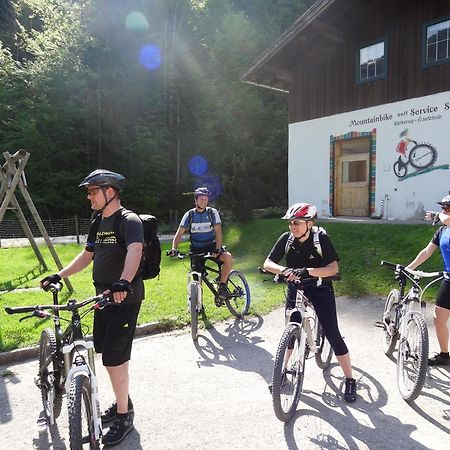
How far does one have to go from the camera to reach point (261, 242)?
13.3 meters

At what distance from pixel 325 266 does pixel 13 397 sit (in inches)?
129

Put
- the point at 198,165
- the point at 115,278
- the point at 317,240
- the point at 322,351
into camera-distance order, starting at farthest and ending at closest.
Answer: the point at 198,165 → the point at 322,351 → the point at 317,240 → the point at 115,278

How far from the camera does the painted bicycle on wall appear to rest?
1178cm

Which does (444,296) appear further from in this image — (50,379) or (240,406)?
(50,379)

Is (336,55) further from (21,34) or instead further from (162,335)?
(21,34)

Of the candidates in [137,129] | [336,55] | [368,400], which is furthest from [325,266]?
[137,129]

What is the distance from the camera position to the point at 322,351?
14.7 ft

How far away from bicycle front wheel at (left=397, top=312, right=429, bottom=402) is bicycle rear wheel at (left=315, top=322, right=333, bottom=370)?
2.49ft

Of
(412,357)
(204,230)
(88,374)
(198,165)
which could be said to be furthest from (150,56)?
(88,374)

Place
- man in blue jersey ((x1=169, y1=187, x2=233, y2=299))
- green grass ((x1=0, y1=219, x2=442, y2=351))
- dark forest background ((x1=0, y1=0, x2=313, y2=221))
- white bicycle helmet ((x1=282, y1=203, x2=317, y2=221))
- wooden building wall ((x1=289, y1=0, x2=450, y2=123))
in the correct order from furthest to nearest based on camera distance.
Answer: dark forest background ((x1=0, y1=0, x2=313, y2=221)), wooden building wall ((x1=289, y1=0, x2=450, y2=123)), green grass ((x1=0, y1=219, x2=442, y2=351)), man in blue jersey ((x1=169, y1=187, x2=233, y2=299)), white bicycle helmet ((x1=282, y1=203, x2=317, y2=221))

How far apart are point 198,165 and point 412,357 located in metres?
25.5

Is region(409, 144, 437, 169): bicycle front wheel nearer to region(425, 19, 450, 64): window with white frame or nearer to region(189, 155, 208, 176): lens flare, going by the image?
region(425, 19, 450, 64): window with white frame

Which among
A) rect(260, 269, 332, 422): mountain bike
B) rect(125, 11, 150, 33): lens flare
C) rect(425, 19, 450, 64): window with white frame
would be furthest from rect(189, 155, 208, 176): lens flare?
rect(260, 269, 332, 422): mountain bike

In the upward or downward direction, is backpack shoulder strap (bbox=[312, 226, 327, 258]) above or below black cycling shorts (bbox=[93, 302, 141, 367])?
above
